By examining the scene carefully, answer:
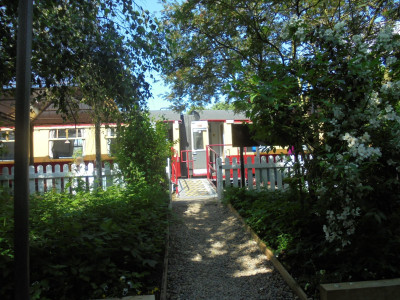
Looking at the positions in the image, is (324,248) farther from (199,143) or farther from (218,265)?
(199,143)

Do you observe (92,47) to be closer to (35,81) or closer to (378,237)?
(35,81)

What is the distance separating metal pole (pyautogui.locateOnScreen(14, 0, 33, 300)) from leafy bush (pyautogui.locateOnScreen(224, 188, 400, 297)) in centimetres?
241

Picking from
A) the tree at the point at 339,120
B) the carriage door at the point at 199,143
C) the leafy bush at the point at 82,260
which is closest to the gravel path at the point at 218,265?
the leafy bush at the point at 82,260

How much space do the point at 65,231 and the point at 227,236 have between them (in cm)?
296

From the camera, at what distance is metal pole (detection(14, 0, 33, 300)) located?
5.44 feet

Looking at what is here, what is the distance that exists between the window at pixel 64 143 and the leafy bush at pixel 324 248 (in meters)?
10.7

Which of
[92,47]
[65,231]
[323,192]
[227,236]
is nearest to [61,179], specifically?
[92,47]

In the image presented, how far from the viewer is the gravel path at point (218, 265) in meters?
3.34

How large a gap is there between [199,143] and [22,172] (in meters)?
12.1

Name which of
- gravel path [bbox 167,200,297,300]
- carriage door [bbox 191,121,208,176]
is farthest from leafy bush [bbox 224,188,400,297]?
carriage door [bbox 191,121,208,176]

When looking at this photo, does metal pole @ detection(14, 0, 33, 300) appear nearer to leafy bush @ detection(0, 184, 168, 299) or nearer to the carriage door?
leafy bush @ detection(0, 184, 168, 299)

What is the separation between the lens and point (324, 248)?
3.19 meters

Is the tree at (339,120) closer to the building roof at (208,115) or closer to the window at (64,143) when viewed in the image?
the building roof at (208,115)

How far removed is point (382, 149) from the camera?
292 centimetres
